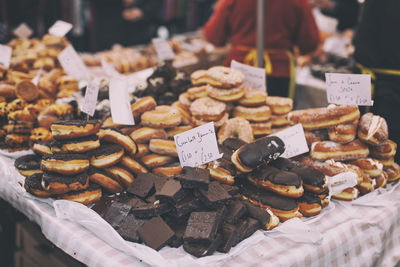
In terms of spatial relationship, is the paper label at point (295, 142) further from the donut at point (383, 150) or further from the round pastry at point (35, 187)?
the round pastry at point (35, 187)

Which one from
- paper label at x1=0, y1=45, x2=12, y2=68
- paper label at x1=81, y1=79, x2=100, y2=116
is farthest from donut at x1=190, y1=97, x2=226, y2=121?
paper label at x1=0, y1=45, x2=12, y2=68

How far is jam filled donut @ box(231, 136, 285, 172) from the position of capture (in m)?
1.90

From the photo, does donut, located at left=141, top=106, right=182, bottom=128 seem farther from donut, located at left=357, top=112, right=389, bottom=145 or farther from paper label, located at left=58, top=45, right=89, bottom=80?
paper label, located at left=58, top=45, right=89, bottom=80

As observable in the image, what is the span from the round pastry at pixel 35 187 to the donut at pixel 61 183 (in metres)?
0.05

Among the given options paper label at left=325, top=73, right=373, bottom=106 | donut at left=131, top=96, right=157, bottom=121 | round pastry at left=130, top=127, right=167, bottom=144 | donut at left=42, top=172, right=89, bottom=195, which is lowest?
donut at left=42, top=172, right=89, bottom=195

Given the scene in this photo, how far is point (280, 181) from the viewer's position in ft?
6.12

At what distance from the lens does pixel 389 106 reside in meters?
2.87

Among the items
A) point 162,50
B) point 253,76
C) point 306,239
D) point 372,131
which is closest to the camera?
point 306,239

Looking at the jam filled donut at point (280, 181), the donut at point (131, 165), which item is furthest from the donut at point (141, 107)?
the jam filled donut at point (280, 181)

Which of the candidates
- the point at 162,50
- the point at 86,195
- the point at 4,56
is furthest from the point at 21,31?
the point at 86,195

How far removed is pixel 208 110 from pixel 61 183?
3.46ft

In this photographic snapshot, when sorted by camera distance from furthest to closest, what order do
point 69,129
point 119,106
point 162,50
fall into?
point 162,50 < point 119,106 < point 69,129

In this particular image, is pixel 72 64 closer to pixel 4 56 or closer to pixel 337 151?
pixel 4 56

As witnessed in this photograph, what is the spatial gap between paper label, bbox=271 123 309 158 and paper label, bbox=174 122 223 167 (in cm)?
48
